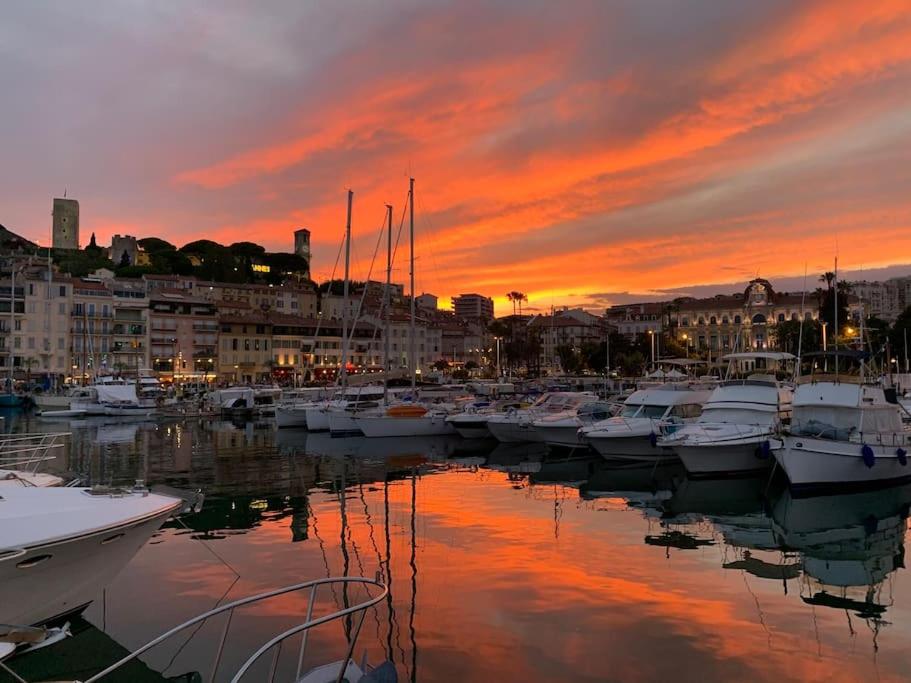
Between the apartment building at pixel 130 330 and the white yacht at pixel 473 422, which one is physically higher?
the apartment building at pixel 130 330

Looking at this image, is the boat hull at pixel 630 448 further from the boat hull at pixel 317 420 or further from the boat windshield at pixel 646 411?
the boat hull at pixel 317 420

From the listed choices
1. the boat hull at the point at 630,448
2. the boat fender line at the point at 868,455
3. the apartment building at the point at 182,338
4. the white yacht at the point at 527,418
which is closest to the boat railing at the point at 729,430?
the boat hull at the point at 630,448

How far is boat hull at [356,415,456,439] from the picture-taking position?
41875 millimetres

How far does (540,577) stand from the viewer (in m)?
14.1

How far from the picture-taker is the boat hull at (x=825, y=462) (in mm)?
22750

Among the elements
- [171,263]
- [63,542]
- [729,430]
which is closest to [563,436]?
[729,430]

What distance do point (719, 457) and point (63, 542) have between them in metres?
21.6

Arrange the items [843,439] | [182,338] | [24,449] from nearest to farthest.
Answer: [24,449], [843,439], [182,338]

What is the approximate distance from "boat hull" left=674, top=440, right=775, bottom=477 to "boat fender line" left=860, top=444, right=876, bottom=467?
3444 mm

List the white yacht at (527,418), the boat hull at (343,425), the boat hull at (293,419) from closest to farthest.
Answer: the white yacht at (527,418)
the boat hull at (343,425)
the boat hull at (293,419)

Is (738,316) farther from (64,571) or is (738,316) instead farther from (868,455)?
(64,571)

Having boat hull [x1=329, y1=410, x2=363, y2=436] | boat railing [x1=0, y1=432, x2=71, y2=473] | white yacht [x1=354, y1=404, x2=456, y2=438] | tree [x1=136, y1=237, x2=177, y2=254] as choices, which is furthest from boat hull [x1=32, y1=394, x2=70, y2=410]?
tree [x1=136, y1=237, x2=177, y2=254]

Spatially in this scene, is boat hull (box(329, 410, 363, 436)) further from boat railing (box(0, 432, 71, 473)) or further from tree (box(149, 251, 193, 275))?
tree (box(149, 251, 193, 275))

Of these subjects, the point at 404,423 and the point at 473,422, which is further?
Result: the point at 404,423
